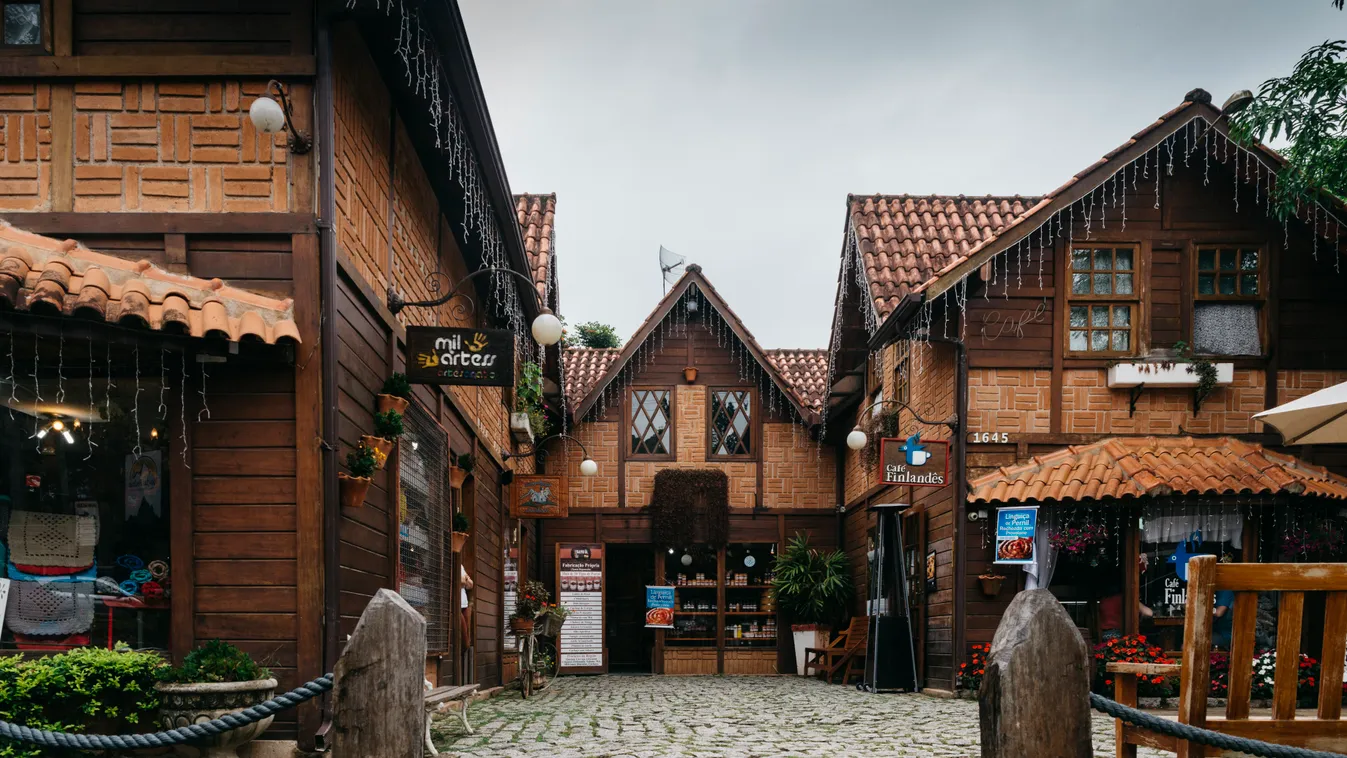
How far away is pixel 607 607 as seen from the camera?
72.0ft

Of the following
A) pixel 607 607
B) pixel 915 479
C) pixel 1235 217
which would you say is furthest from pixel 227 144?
pixel 607 607

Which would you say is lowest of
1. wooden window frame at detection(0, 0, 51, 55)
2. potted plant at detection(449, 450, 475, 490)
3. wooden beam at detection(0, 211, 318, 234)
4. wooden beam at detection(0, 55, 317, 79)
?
potted plant at detection(449, 450, 475, 490)

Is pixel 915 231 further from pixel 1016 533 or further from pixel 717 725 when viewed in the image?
pixel 717 725

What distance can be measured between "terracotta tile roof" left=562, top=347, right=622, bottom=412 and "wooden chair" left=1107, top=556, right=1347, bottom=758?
1593 cm

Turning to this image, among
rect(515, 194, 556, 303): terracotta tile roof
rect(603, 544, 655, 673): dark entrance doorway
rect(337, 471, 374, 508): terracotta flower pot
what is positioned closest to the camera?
rect(337, 471, 374, 508): terracotta flower pot

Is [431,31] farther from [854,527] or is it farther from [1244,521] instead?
[854,527]

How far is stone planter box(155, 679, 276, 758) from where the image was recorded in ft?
19.3

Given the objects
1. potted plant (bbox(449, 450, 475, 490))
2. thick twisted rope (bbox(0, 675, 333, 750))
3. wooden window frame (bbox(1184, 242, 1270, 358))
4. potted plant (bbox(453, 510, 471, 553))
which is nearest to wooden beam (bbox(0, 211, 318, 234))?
thick twisted rope (bbox(0, 675, 333, 750))

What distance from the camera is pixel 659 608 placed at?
1891 cm

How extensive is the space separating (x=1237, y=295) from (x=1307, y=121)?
226 cm

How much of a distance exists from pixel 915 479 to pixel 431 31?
270 inches

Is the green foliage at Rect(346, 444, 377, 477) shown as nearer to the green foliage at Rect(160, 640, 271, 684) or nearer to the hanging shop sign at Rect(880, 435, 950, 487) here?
the green foliage at Rect(160, 640, 271, 684)

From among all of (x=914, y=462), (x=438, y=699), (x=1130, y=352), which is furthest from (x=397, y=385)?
(x=1130, y=352)

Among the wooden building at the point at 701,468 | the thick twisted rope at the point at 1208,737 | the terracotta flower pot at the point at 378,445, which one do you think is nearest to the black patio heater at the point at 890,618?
the wooden building at the point at 701,468
